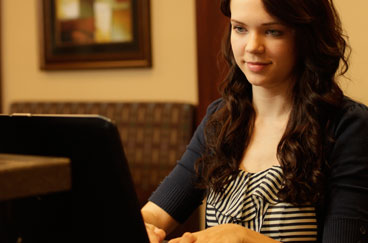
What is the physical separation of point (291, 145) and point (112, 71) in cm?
237

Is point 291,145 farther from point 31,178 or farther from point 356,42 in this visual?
point 31,178

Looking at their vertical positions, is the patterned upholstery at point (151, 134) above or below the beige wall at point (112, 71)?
below

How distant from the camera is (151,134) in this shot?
358cm

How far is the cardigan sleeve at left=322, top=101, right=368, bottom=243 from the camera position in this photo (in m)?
1.53

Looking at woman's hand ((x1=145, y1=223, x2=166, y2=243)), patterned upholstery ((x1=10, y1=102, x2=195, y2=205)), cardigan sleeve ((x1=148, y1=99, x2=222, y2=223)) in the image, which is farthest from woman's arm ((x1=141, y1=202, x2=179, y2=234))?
patterned upholstery ((x1=10, y1=102, x2=195, y2=205))

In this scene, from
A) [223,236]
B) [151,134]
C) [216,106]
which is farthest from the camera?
[151,134]

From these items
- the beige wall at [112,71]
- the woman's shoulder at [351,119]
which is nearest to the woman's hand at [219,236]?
the woman's shoulder at [351,119]

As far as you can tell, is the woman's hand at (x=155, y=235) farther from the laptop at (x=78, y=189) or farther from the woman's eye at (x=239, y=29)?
the woman's eye at (x=239, y=29)

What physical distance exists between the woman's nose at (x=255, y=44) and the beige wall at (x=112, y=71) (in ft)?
6.23

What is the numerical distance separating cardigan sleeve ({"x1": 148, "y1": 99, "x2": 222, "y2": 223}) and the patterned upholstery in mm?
1446

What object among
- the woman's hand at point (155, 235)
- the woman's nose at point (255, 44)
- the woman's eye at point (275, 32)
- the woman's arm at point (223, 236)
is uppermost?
the woman's eye at point (275, 32)

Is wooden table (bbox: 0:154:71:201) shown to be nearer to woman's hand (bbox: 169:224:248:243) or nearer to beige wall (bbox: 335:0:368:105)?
woman's hand (bbox: 169:224:248:243)

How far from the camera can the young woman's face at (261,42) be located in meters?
1.58

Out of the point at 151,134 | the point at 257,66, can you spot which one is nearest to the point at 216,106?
the point at 257,66
